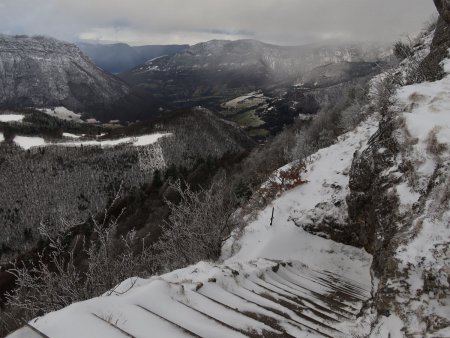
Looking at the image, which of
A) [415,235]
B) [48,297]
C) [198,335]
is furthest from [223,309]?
[48,297]

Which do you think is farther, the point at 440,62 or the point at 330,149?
the point at 330,149

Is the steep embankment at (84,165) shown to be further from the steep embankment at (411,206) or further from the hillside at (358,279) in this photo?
the steep embankment at (411,206)

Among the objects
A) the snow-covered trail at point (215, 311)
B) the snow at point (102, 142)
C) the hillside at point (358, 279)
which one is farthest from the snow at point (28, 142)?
the snow-covered trail at point (215, 311)

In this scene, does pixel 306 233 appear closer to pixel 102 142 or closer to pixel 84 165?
pixel 84 165

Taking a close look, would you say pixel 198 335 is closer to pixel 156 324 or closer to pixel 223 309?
pixel 156 324

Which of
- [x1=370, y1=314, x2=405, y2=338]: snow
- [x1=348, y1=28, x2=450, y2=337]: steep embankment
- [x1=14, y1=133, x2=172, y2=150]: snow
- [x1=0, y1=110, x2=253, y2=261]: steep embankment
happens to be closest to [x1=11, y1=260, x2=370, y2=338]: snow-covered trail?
[x1=370, y1=314, x2=405, y2=338]: snow

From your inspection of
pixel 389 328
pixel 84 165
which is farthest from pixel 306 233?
pixel 84 165

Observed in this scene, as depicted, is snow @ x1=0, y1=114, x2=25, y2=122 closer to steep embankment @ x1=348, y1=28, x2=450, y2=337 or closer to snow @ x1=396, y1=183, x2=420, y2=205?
steep embankment @ x1=348, y1=28, x2=450, y2=337
